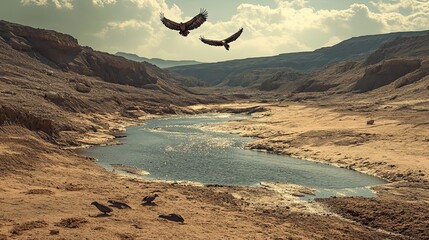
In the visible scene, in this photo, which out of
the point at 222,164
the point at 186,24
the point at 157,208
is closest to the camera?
the point at 186,24

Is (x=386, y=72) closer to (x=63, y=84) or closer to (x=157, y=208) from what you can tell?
(x=63, y=84)

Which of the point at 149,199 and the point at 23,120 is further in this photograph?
the point at 23,120

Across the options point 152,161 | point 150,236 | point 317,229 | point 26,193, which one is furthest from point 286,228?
point 152,161

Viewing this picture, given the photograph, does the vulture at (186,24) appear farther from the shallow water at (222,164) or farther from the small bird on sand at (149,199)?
the shallow water at (222,164)

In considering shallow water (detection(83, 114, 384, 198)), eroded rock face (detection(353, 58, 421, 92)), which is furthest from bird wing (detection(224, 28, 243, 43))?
eroded rock face (detection(353, 58, 421, 92))

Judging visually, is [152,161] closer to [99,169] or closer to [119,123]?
[99,169]

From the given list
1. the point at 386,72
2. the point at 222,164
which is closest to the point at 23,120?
the point at 222,164

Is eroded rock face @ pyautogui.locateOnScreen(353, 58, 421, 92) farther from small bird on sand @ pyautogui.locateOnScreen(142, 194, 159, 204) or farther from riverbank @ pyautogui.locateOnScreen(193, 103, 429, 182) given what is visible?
small bird on sand @ pyautogui.locateOnScreen(142, 194, 159, 204)

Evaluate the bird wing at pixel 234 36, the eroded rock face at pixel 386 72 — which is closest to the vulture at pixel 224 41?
the bird wing at pixel 234 36

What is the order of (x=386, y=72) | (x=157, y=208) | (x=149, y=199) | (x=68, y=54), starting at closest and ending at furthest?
(x=157, y=208), (x=149, y=199), (x=68, y=54), (x=386, y=72)
